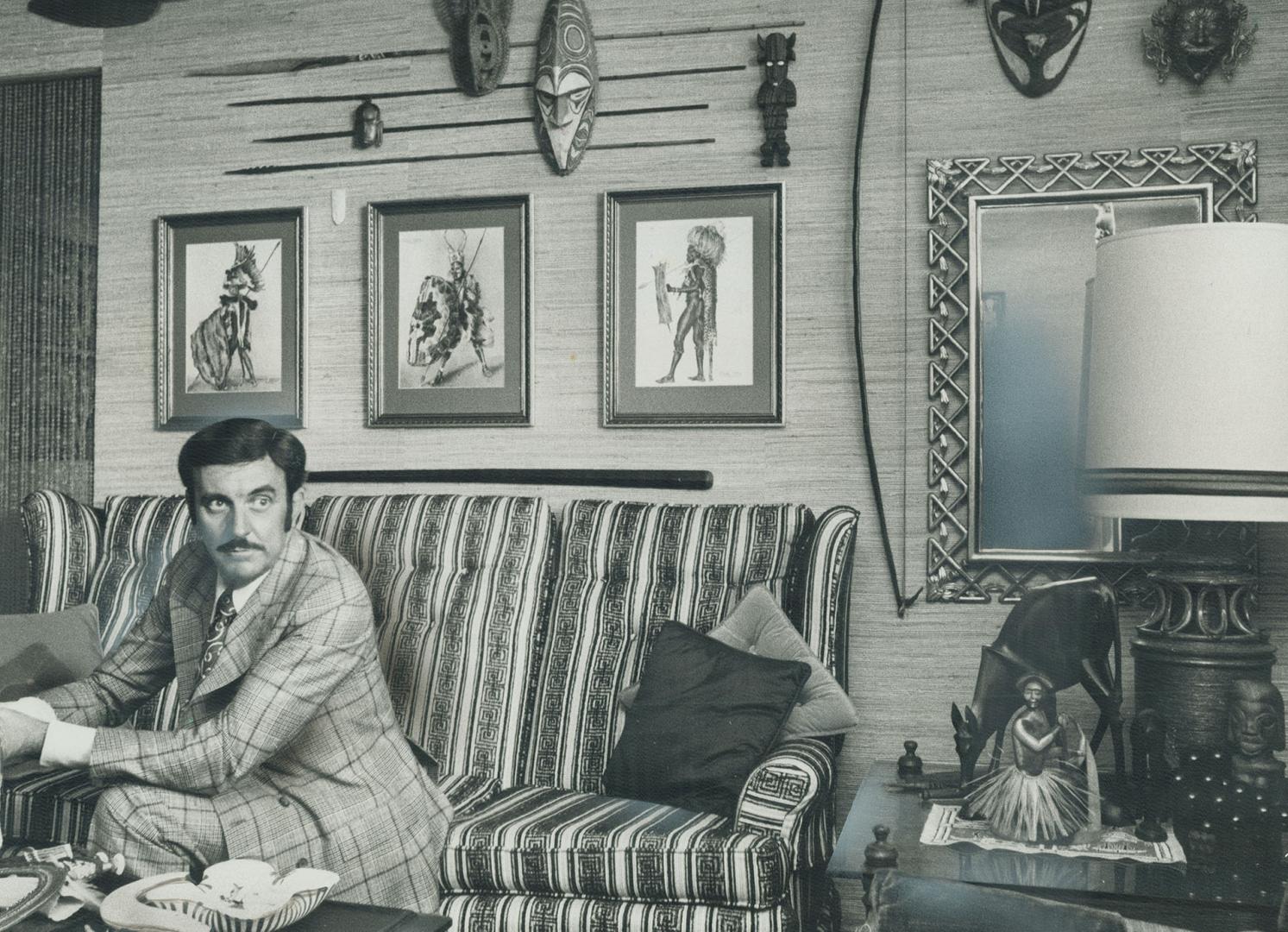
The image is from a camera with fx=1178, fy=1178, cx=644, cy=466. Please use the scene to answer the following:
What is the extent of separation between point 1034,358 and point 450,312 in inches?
62.9

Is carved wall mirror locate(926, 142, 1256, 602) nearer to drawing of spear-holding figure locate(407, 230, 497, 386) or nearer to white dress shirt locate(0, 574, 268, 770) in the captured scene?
drawing of spear-holding figure locate(407, 230, 497, 386)

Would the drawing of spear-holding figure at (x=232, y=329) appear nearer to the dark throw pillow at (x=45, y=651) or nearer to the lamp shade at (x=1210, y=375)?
the dark throw pillow at (x=45, y=651)

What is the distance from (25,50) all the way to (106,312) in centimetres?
91

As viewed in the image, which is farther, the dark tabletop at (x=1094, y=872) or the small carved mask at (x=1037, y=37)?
the small carved mask at (x=1037, y=37)

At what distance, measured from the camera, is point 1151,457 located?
213 centimetres

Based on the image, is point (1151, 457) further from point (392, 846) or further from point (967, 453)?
point (392, 846)

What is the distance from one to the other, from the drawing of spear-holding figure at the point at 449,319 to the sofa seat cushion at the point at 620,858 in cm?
142

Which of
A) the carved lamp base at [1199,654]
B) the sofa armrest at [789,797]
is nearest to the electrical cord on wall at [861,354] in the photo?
the sofa armrest at [789,797]

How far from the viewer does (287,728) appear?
1.98 metres

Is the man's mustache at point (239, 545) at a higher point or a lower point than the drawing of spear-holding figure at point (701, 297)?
lower

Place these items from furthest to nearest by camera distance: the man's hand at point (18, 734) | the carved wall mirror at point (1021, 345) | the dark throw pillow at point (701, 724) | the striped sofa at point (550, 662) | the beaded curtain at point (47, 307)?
1. the beaded curtain at point (47, 307)
2. the carved wall mirror at point (1021, 345)
3. the dark throw pillow at point (701, 724)
4. the striped sofa at point (550, 662)
5. the man's hand at point (18, 734)

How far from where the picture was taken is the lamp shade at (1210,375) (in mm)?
2082

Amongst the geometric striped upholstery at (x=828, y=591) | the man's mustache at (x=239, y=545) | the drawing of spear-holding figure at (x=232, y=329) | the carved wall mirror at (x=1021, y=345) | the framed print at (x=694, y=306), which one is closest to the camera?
the man's mustache at (x=239, y=545)

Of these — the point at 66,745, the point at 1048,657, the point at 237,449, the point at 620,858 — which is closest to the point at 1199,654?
the point at 1048,657
